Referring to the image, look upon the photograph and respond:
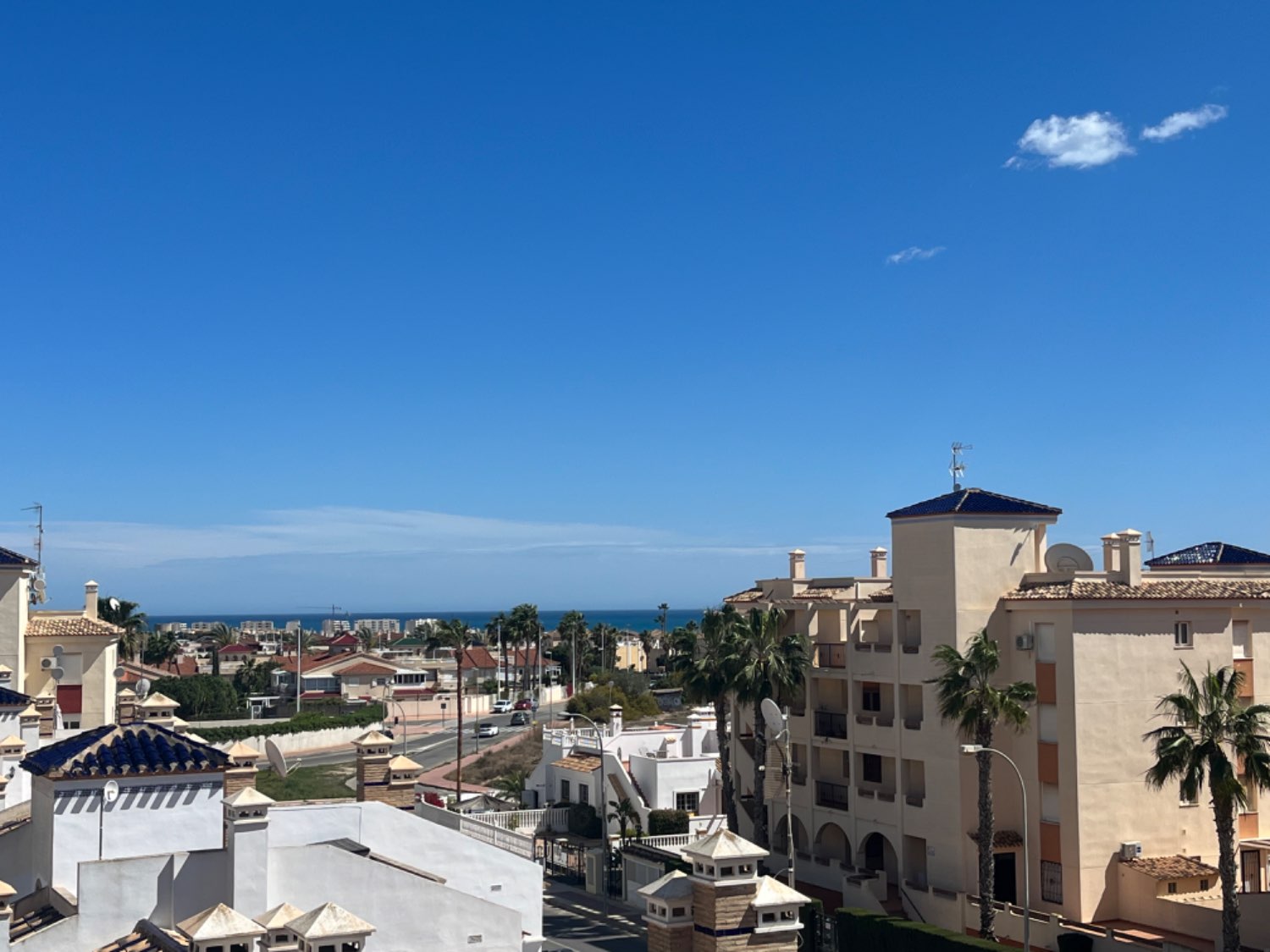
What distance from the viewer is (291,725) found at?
95562 millimetres

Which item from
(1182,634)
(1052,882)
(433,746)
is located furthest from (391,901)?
(433,746)

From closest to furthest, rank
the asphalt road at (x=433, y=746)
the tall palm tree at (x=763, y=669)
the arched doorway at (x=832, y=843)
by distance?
the tall palm tree at (x=763, y=669), the arched doorway at (x=832, y=843), the asphalt road at (x=433, y=746)

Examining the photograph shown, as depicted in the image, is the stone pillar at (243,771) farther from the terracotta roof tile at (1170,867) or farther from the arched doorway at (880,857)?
the terracotta roof tile at (1170,867)

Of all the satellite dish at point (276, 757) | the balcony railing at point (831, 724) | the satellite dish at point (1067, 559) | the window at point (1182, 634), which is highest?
the satellite dish at point (1067, 559)

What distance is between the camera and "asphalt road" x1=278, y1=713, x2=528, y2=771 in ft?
285

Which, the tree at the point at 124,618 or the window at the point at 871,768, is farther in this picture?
the tree at the point at 124,618

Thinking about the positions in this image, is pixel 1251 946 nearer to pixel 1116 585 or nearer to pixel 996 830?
pixel 996 830

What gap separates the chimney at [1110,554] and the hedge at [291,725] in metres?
61.9

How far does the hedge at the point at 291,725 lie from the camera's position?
90000 mm

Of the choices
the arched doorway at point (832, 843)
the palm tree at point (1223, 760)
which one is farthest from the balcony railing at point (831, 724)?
the palm tree at point (1223, 760)

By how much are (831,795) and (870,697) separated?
434 cm

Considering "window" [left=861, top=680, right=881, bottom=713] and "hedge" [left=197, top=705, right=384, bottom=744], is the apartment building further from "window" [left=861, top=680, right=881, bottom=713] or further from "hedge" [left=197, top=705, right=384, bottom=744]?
"hedge" [left=197, top=705, right=384, bottom=744]

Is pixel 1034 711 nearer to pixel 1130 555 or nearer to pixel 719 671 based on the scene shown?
pixel 1130 555

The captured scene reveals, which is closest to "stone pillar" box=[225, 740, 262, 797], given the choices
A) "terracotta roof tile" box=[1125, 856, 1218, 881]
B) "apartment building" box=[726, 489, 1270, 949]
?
"apartment building" box=[726, 489, 1270, 949]
